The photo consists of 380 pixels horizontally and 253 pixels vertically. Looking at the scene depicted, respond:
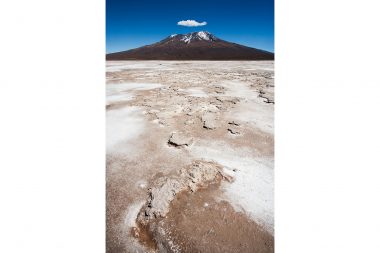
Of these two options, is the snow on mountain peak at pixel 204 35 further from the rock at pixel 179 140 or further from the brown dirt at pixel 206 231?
the brown dirt at pixel 206 231

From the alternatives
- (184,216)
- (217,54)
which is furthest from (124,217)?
(217,54)

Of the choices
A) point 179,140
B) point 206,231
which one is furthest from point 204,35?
point 206,231

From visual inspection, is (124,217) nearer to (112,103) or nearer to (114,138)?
(114,138)

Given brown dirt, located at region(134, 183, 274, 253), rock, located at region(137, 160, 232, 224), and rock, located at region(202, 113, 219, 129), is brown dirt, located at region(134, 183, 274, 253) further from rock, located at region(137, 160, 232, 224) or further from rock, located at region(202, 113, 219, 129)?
rock, located at region(202, 113, 219, 129)

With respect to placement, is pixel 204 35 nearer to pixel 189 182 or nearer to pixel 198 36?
pixel 198 36

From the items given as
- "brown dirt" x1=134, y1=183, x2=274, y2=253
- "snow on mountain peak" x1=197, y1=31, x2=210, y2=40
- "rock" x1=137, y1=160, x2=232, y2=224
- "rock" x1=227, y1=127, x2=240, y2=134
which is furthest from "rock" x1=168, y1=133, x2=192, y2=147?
"snow on mountain peak" x1=197, y1=31, x2=210, y2=40
